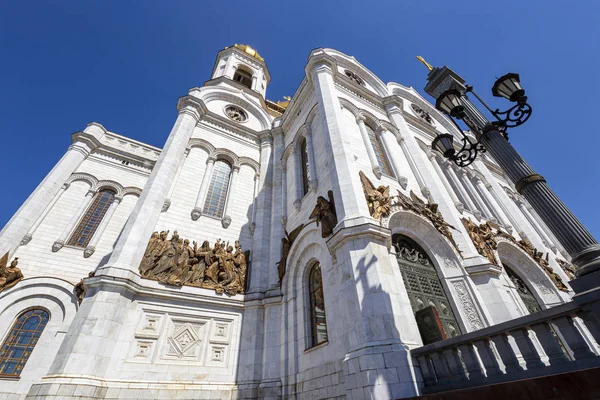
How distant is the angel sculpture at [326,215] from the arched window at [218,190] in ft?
18.3

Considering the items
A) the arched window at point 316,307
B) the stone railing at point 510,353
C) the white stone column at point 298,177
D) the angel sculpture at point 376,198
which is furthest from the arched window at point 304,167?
the stone railing at point 510,353

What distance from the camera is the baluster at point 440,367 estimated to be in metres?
4.91

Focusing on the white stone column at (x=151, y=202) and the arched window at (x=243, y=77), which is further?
the arched window at (x=243, y=77)

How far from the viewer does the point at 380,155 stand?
1202cm

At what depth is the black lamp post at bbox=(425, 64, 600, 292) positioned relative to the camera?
3604mm

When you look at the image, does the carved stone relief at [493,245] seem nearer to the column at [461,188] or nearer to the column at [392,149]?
the column at [461,188]

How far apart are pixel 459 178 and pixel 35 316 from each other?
65.2 ft

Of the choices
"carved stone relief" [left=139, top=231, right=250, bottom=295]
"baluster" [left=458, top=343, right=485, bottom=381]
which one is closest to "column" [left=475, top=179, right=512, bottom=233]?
"baluster" [left=458, top=343, right=485, bottom=381]

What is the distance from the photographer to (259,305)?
9.81 m

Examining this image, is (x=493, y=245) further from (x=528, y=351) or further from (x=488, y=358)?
(x=528, y=351)

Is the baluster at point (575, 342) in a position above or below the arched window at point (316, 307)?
below

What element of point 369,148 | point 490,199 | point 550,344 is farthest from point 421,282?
point 490,199

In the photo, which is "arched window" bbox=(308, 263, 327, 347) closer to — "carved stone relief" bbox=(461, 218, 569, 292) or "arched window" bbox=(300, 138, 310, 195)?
"arched window" bbox=(300, 138, 310, 195)

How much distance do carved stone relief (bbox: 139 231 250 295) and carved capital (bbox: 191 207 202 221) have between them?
1.26 meters
